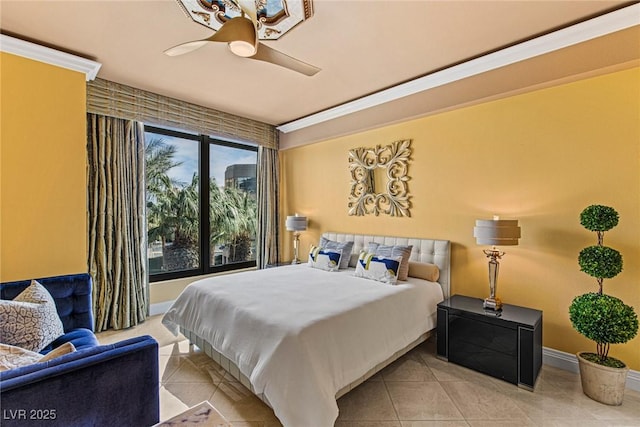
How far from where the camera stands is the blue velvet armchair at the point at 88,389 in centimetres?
111

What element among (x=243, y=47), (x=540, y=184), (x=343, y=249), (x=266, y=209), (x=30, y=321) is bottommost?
(x=30, y=321)

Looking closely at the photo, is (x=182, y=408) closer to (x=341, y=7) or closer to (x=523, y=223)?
(x=341, y=7)

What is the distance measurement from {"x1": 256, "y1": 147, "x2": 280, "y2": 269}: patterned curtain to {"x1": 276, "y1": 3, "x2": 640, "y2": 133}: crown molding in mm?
1824

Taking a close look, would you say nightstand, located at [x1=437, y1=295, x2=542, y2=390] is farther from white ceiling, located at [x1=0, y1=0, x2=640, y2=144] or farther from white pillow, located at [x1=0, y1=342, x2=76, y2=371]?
white pillow, located at [x1=0, y1=342, x2=76, y2=371]

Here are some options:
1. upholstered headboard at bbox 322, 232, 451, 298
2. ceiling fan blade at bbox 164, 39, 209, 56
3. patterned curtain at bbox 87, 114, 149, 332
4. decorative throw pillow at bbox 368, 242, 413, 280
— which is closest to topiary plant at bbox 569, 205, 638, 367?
upholstered headboard at bbox 322, 232, 451, 298

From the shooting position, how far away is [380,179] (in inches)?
163

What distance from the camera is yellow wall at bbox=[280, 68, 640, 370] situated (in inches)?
97.5

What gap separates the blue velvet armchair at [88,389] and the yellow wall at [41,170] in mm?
2017

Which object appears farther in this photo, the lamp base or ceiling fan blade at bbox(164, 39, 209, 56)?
the lamp base

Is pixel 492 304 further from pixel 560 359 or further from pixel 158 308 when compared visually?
pixel 158 308

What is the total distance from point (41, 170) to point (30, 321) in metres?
1.50

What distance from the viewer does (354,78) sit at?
3.32m

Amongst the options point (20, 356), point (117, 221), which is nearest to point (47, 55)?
point (117, 221)

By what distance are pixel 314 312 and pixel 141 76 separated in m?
3.19
